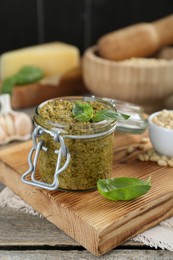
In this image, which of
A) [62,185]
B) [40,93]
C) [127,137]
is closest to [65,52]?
[40,93]

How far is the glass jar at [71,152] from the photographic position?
82cm

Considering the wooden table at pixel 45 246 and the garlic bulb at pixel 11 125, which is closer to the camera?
the wooden table at pixel 45 246

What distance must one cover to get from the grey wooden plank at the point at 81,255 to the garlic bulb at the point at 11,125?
1.36 feet

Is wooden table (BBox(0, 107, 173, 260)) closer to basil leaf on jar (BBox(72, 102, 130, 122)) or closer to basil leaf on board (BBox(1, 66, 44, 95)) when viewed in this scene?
basil leaf on jar (BBox(72, 102, 130, 122))

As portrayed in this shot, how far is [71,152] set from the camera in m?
0.83

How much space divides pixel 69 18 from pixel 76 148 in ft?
3.61

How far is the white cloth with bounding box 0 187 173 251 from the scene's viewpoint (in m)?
0.83

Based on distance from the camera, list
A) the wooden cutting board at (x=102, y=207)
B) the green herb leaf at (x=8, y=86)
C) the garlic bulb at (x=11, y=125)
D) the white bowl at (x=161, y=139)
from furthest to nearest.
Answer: the green herb leaf at (x=8, y=86)
the garlic bulb at (x=11, y=125)
the white bowl at (x=161, y=139)
the wooden cutting board at (x=102, y=207)

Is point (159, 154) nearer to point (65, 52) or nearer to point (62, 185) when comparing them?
point (62, 185)

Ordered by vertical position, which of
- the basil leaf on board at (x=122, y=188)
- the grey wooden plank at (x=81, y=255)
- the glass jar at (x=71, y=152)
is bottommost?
the grey wooden plank at (x=81, y=255)

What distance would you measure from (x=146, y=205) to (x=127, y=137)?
0.92 ft

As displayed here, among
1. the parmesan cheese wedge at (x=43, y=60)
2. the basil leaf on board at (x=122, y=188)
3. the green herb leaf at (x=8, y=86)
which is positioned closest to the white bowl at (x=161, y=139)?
the basil leaf on board at (x=122, y=188)

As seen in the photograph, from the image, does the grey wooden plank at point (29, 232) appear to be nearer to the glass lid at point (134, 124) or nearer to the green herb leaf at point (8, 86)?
the glass lid at point (134, 124)

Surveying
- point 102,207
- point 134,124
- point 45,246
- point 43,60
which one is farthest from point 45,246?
point 43,60
